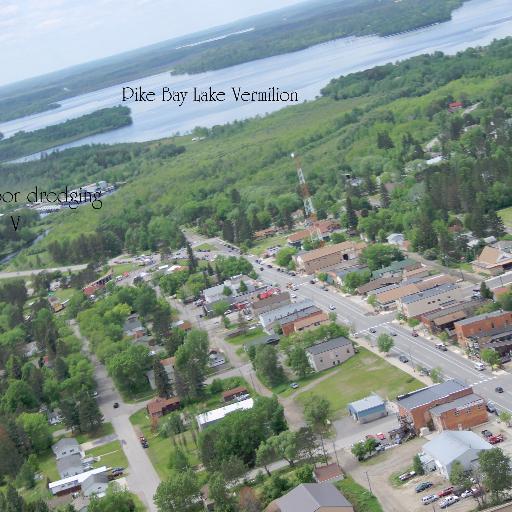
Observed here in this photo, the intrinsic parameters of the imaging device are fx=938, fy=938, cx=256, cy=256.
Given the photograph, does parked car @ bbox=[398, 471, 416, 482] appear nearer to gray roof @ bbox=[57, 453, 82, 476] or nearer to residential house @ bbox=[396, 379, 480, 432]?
residential house @ bbox=[396, 379, 480, 432]

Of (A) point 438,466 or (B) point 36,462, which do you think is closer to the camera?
(A) point 438,466

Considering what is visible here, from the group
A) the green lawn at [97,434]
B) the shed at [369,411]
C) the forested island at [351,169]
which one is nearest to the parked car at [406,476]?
the shed at [369,411]

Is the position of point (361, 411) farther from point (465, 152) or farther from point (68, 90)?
point (68, 90)

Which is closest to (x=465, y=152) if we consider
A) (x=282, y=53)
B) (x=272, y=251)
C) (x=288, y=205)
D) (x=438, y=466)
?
(x=288, y=205)

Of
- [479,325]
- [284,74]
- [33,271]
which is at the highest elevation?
[284,74]

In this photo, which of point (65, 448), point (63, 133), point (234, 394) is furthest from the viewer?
point (63, 133)

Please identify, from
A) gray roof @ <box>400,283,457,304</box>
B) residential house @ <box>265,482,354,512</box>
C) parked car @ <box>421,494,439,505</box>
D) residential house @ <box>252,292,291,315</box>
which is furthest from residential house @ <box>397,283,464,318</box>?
parked car @ <box>421,494,439,505</box>

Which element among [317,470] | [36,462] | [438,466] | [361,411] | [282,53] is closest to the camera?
[438,466]

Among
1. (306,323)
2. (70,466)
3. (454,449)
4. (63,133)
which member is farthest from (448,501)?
(63,133)

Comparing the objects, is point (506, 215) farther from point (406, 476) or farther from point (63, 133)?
point (63, 133)
